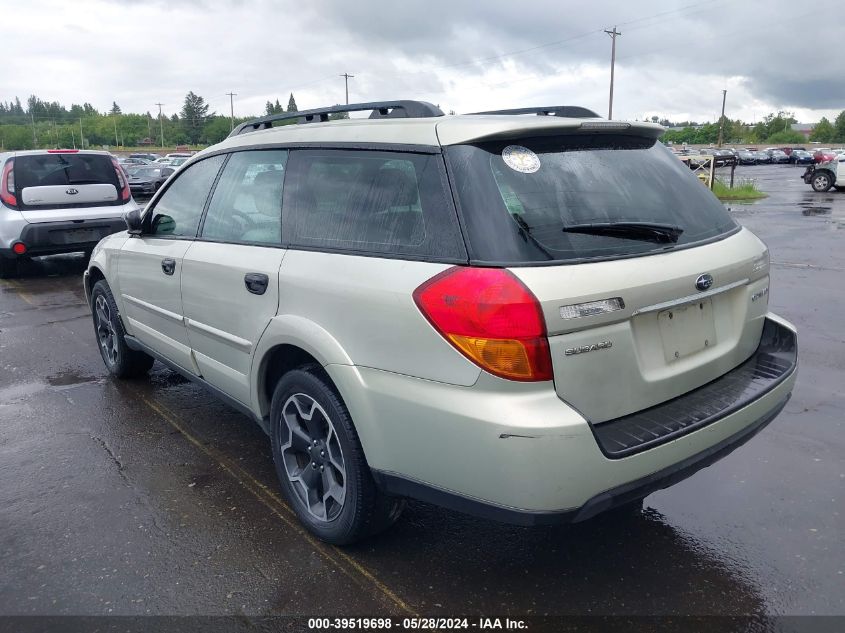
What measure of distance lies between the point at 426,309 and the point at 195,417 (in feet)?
9.07

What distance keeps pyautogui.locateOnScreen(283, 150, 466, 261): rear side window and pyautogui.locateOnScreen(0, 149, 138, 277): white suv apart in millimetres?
7751

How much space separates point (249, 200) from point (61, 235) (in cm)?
760

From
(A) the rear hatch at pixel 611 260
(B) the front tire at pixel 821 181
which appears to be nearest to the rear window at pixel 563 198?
(A) the rear hatch at pixel 611 260

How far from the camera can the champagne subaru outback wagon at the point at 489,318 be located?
7.52 feet

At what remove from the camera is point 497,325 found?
89.6 inches

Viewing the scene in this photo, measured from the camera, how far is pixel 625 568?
285 cm

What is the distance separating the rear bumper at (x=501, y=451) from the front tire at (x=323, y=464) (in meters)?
0.15

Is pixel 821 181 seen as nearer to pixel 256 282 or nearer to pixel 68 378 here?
pixel 68 378

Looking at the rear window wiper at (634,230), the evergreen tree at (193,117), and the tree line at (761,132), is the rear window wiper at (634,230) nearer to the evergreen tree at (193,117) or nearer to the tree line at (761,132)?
the tree line at (761,132)

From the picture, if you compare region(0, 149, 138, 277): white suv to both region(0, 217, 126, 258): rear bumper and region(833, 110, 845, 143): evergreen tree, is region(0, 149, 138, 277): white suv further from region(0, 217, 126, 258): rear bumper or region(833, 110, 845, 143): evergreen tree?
region(833, 110, 845, 143): evergreen tree

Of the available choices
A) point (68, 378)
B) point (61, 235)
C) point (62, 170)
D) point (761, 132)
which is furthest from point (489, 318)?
point (761, 132)

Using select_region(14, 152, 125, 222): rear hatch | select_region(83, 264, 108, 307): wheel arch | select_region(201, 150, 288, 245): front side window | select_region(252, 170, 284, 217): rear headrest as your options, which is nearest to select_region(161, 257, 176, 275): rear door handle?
select_region(201, 150, 288, 245): front side window

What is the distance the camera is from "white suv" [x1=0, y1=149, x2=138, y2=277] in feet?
31.9

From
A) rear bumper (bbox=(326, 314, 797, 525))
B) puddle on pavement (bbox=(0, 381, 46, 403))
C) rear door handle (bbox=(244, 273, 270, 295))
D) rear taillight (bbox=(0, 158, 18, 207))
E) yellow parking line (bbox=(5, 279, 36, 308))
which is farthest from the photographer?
rear taillight (bbox=(0, 158, 18, 207))
